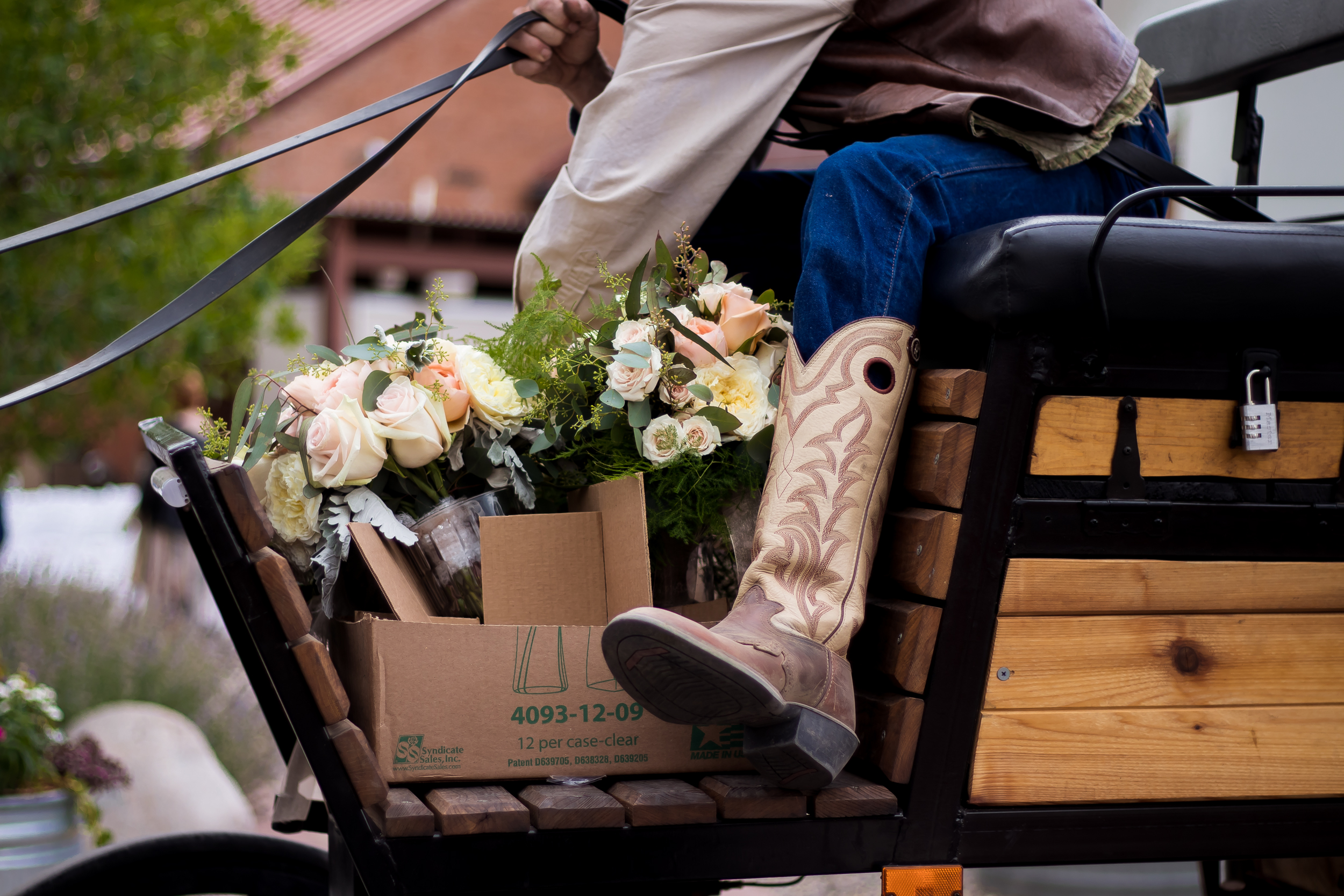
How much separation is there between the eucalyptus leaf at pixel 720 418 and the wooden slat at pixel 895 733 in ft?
1.35

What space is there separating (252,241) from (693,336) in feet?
Answer: 1.98

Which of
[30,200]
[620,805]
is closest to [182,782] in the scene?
[30,200]

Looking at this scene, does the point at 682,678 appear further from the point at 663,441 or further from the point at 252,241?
the point at 252,241

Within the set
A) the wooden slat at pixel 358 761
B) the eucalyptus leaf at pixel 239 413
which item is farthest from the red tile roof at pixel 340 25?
the wooden slat at pixel 358 761

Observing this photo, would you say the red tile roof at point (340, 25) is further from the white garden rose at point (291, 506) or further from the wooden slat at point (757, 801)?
the wooden slat at point (757, 801)

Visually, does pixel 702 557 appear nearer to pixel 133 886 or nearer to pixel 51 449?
pixel 133 886

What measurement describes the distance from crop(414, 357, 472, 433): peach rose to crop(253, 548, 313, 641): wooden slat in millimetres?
404

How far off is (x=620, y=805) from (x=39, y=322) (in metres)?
4.43

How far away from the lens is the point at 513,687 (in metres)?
1.33

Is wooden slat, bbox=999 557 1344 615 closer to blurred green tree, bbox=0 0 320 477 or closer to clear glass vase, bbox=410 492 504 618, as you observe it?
clear glass vase, bbox=410 492 504 618

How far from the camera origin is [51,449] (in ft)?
16.5

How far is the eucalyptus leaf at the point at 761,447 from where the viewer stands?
5.05 feet

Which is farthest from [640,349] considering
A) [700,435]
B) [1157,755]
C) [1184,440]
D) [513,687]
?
[1157,755]

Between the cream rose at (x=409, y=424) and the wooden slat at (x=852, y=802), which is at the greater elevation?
the cream rose at (x=409, y=424)
